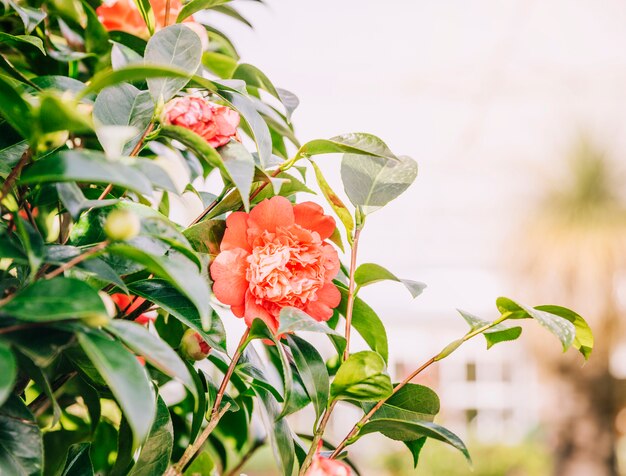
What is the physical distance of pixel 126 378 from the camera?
0.23m

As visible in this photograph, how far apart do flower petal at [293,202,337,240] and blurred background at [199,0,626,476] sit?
3.88 m

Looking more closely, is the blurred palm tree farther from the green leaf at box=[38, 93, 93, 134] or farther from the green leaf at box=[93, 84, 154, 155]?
the green leaf at box=[38, 93, 93, 134]

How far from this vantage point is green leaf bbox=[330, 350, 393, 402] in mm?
355

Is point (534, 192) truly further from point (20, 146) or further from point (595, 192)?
point (20, 146)

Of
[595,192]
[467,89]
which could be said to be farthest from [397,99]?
[595,192]

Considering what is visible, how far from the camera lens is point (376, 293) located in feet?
29.3

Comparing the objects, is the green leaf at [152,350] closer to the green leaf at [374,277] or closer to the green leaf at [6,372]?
the green leaf at [6,372]

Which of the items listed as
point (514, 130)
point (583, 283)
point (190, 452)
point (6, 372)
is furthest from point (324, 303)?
point (514, 130)

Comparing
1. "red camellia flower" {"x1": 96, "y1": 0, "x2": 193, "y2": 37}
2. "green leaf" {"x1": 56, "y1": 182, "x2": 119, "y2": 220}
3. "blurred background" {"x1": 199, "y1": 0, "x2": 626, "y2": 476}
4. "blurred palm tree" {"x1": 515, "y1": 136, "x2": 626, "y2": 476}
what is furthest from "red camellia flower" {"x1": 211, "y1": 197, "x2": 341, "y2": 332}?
"blurred palm tree" {"x1": 515, "y1": 136, "x2": 626, "y2": 476}

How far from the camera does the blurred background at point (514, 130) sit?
15.3ft

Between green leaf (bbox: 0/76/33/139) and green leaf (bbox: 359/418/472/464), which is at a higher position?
green leaf (bbox: 0/76/33/139)

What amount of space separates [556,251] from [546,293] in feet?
1.13

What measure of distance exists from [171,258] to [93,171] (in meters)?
0.08

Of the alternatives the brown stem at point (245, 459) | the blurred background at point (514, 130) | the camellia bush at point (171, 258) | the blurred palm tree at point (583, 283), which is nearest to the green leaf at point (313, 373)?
the camellia bush at point (171, 258)
